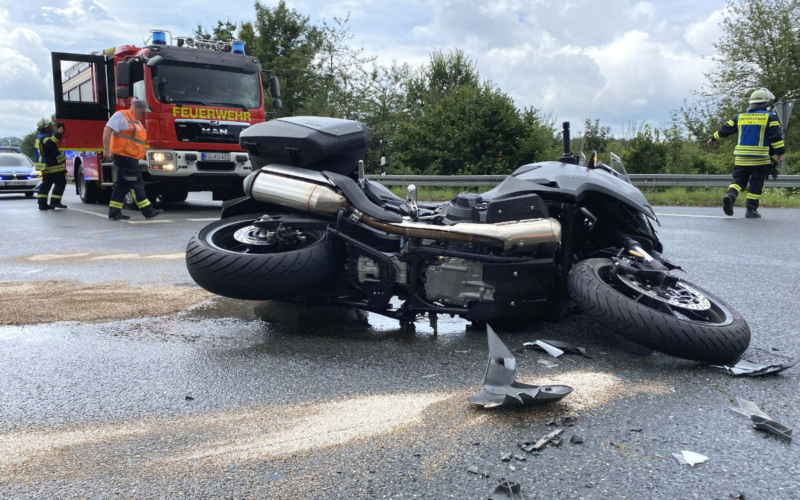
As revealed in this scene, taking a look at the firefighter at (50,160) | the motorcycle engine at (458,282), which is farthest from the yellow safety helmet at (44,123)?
the motorcycle engine at (458,282)

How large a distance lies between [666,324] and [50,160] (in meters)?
13.0

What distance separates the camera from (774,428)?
90.8 inches

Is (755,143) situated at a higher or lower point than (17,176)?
higher

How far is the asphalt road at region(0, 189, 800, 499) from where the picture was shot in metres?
2.00

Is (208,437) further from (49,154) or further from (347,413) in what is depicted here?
(49,154)

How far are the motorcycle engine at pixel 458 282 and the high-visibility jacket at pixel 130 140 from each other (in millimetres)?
8145

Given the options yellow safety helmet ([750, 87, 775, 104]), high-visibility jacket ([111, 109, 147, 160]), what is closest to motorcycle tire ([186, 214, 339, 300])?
high-visibility jacket ([111, 109, 147, 160])

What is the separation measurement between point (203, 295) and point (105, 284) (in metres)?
0.99

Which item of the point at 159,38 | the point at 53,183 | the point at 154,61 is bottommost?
the point at 53,183

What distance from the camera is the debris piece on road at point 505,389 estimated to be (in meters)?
2.48

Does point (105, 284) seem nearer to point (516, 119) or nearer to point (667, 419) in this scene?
point (667, 419)

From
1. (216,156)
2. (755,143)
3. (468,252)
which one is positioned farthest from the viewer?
(216,156)

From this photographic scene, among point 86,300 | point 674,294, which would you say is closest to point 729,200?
point 674,294

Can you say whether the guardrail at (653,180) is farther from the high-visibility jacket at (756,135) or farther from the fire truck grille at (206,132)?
the high-visibility jacket at (756,135)
